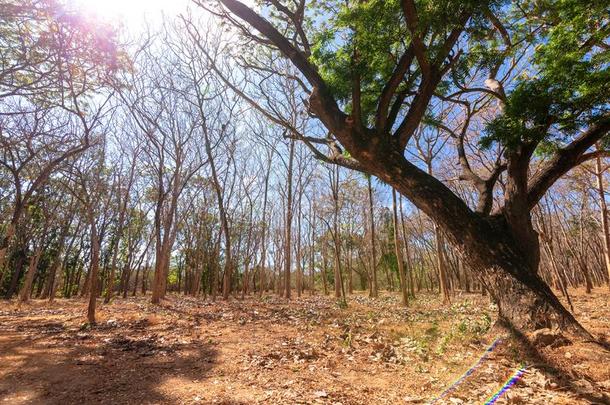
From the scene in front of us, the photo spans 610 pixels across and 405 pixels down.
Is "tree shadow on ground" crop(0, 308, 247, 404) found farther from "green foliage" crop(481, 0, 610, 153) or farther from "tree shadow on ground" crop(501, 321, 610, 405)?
"green foliage" crop(481, 0, 610, 153)

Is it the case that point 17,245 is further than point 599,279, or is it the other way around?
point 599,279

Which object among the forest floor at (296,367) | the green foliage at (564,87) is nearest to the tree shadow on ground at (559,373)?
the forest floor at (296,367)

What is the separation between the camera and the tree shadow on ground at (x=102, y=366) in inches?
142

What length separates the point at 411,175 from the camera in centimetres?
490

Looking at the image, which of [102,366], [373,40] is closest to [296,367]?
[102,366]

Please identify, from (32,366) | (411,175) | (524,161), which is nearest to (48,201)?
(32,366)

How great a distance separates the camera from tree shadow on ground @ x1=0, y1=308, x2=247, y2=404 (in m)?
3.62

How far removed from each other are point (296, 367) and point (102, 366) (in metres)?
2.94

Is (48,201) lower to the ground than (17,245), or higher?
higher

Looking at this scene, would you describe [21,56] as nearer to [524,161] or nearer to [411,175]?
[411,175]

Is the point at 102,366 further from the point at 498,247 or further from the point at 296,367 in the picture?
the point at 498,247

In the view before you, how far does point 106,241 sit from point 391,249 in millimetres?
25563

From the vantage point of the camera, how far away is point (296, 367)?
4391 millimetres

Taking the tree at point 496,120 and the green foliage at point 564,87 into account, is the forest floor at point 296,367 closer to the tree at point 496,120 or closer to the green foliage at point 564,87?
the tree at point 496,120
